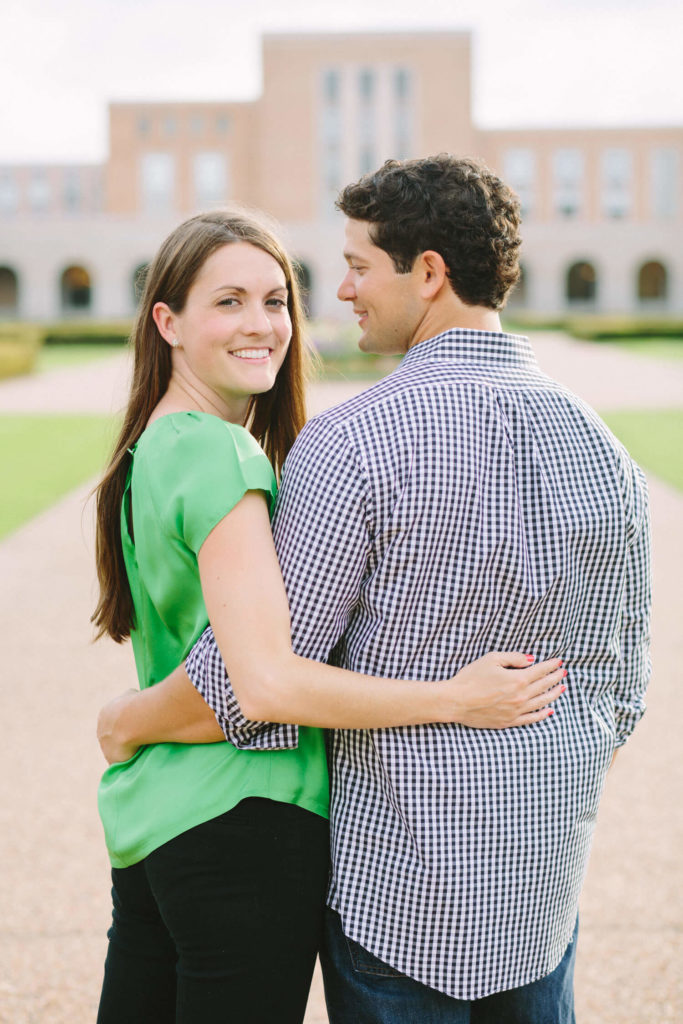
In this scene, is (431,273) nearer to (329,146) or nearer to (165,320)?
(165,320)

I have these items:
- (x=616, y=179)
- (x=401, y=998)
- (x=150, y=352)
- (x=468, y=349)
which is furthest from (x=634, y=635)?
(x=616, y=179)

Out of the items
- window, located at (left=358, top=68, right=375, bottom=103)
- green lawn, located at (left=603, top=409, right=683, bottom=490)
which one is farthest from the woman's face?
window, located at (left=358, top=68, right=375, bottom=103)

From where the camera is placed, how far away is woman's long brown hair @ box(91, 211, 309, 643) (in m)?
1.62

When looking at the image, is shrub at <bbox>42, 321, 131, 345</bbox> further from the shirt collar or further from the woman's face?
the shirt collar

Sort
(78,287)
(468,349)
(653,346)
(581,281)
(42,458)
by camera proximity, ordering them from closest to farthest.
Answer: (468,349) < (42,458) < (653,346) < (581,281) < (78,287)

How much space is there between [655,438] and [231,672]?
1103 centimetres

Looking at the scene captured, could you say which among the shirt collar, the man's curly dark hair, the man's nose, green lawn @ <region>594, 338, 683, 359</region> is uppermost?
the man's curly dark hair

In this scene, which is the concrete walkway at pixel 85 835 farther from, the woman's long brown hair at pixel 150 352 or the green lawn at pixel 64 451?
the green lawn at pixel 64 451

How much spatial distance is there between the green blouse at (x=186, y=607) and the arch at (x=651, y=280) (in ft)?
180

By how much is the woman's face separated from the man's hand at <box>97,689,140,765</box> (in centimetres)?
50

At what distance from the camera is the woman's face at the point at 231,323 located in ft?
5.32

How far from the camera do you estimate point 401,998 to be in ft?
4.63

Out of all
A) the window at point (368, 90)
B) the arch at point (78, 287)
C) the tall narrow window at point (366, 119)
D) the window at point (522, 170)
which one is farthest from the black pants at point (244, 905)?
the window at point (522, 170)

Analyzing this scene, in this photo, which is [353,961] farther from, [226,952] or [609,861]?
[609,861]
